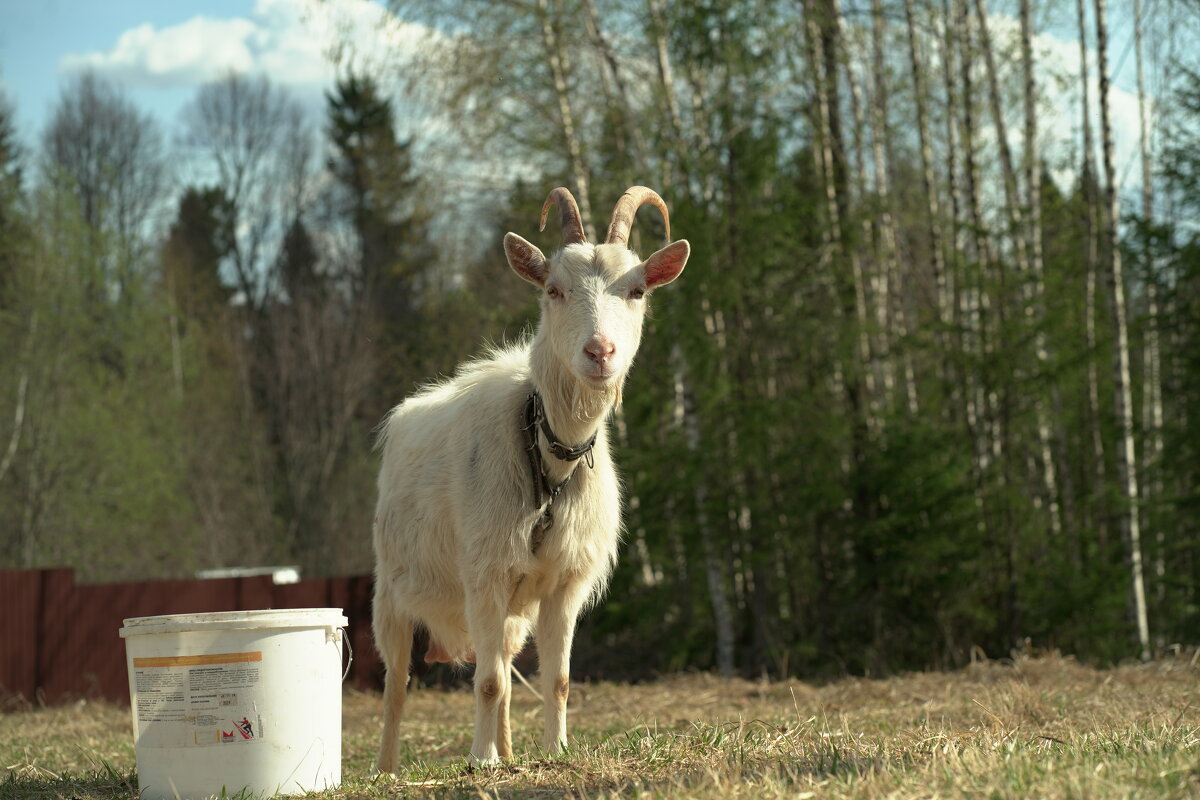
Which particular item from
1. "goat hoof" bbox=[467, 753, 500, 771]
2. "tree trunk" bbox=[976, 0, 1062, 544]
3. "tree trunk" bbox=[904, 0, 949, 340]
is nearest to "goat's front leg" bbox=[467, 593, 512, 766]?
"goat hoof" bbox=[467, 753, 500, 771]

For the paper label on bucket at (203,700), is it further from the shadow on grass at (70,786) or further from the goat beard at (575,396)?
the goat beard at (575,396)

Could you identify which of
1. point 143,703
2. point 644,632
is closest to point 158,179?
point 644,632

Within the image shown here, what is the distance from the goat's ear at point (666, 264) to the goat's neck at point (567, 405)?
57cm

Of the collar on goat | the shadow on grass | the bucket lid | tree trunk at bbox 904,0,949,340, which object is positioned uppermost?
tree trunk at bbox 904,0,949,340

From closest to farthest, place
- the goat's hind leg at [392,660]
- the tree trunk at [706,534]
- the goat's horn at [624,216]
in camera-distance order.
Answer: the goat's horn at [624,216] → the goat's hind leg at [392,660] → the tree trunk at [706,534]

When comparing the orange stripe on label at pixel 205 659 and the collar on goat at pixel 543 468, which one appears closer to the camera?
the orange stripe on label at pixel 205 659

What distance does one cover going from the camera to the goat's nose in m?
4.90

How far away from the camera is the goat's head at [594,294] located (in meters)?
4.95

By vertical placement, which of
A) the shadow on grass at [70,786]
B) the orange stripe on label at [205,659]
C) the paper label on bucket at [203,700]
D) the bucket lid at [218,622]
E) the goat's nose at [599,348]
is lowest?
the shadow on grass at [70,786]

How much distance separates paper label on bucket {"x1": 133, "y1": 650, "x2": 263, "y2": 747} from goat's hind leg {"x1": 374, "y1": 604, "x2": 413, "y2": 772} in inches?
75.6

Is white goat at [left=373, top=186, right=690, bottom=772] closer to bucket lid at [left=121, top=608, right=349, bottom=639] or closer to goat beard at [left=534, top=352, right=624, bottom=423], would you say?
goat beard at [left=534, top=352, right=624, bottom=423]

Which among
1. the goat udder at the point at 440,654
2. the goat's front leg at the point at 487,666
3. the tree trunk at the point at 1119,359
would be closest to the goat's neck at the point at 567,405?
the goat's front leg at the point at 487,666

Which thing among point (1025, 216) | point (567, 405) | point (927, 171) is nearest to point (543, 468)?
point (567, 405)

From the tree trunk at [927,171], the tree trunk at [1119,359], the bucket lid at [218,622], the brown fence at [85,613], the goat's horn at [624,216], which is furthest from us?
the tree trunk at [927,171]
